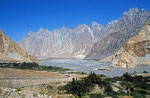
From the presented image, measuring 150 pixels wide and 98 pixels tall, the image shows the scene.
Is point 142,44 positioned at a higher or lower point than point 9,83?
higher

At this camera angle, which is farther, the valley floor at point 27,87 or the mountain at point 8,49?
the mountain at point 8,49

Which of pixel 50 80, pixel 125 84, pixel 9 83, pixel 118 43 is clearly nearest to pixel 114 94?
pixel 125 84

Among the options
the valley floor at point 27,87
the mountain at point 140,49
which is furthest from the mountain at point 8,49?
the valley floor at point 27,87

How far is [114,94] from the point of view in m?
26.7

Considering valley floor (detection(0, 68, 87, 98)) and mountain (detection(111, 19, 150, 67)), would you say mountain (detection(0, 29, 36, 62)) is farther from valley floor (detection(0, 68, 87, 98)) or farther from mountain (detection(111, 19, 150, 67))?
valley floor (detection(0, 68, 87, 98))

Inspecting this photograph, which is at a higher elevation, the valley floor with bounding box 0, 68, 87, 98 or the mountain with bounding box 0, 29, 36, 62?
the mountain with bounding box 0, 29, 36, 62

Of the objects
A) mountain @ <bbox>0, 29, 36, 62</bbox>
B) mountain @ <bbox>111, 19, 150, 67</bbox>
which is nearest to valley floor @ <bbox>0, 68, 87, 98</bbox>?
mountain @ <bbox>111, 19, 150, 67</bbox>

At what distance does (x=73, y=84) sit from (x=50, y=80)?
3953mm

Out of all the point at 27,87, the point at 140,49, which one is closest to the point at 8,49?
the point at 140,49

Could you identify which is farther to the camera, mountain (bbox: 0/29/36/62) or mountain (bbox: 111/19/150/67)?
mountain (bbox: 111/19/150/67)

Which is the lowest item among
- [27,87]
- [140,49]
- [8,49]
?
[27,87]

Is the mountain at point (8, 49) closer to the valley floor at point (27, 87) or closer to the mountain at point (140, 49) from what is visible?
the mountain at point (140, 49)

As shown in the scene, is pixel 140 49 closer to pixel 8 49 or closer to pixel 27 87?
pixel 8 49

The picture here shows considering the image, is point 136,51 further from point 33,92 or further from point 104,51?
point 33,92
